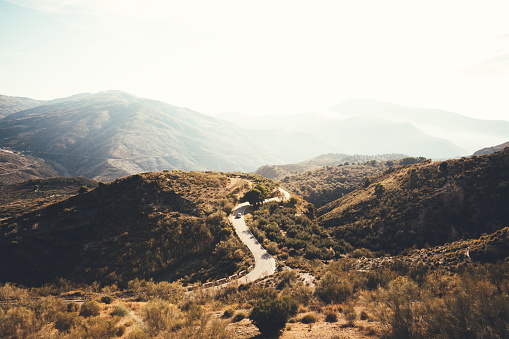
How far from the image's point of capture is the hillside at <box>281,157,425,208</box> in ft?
293

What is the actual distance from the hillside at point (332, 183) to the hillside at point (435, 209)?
36.7m

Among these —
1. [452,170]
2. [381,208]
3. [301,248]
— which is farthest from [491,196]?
[301,248]

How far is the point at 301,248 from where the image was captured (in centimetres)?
3206

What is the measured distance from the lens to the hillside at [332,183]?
293ft

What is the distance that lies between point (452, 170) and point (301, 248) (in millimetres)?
37147

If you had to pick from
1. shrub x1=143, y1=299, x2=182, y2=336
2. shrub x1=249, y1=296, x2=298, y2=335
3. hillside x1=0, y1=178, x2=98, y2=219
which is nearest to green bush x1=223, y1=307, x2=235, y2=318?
shrub x1=249, y1=296, x2=298, y2=335

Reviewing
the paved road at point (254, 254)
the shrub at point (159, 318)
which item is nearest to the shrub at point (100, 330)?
the shrub at point (159, 318)

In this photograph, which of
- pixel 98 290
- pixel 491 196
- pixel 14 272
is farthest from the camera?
pixel 491 196

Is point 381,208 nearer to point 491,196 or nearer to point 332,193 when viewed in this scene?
point 491,196

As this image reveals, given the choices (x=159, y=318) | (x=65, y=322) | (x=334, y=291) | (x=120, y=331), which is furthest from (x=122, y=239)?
(x=334, y=291)

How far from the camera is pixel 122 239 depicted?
100ft

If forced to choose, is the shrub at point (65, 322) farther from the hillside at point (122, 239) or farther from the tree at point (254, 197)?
the tree at point (254, 197)

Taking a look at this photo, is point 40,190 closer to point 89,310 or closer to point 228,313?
point 89,310

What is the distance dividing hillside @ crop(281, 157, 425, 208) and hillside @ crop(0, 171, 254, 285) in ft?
184
